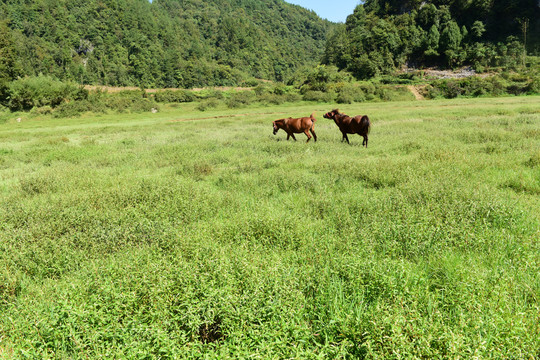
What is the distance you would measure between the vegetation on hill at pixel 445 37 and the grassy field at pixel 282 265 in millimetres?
112610

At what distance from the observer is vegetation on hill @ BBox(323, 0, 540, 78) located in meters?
106

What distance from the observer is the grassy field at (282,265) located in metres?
2.58

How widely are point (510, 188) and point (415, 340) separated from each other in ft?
22.1

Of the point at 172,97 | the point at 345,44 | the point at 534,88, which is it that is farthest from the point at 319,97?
the point at 345,44

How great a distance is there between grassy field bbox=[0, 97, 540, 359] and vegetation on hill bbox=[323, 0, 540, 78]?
113 m

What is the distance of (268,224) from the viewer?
206 inches

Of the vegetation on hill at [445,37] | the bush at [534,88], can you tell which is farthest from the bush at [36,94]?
the vegetation on hill at [445,37]

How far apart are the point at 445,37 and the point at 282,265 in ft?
483

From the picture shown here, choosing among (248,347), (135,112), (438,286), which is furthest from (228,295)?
(135,112)

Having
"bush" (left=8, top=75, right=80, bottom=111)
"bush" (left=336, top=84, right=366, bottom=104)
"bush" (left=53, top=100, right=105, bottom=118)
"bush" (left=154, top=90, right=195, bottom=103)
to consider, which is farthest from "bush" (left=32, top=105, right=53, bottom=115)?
"bush" (left=336, top=84, right=366, bottom=104)

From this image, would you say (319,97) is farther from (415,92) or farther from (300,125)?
(300,125)

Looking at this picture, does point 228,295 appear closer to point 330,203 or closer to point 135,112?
point 330,203

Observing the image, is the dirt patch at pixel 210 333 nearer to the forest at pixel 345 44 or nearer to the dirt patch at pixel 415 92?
the dirt patch at pixel 415 92

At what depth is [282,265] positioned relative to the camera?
146 inches
